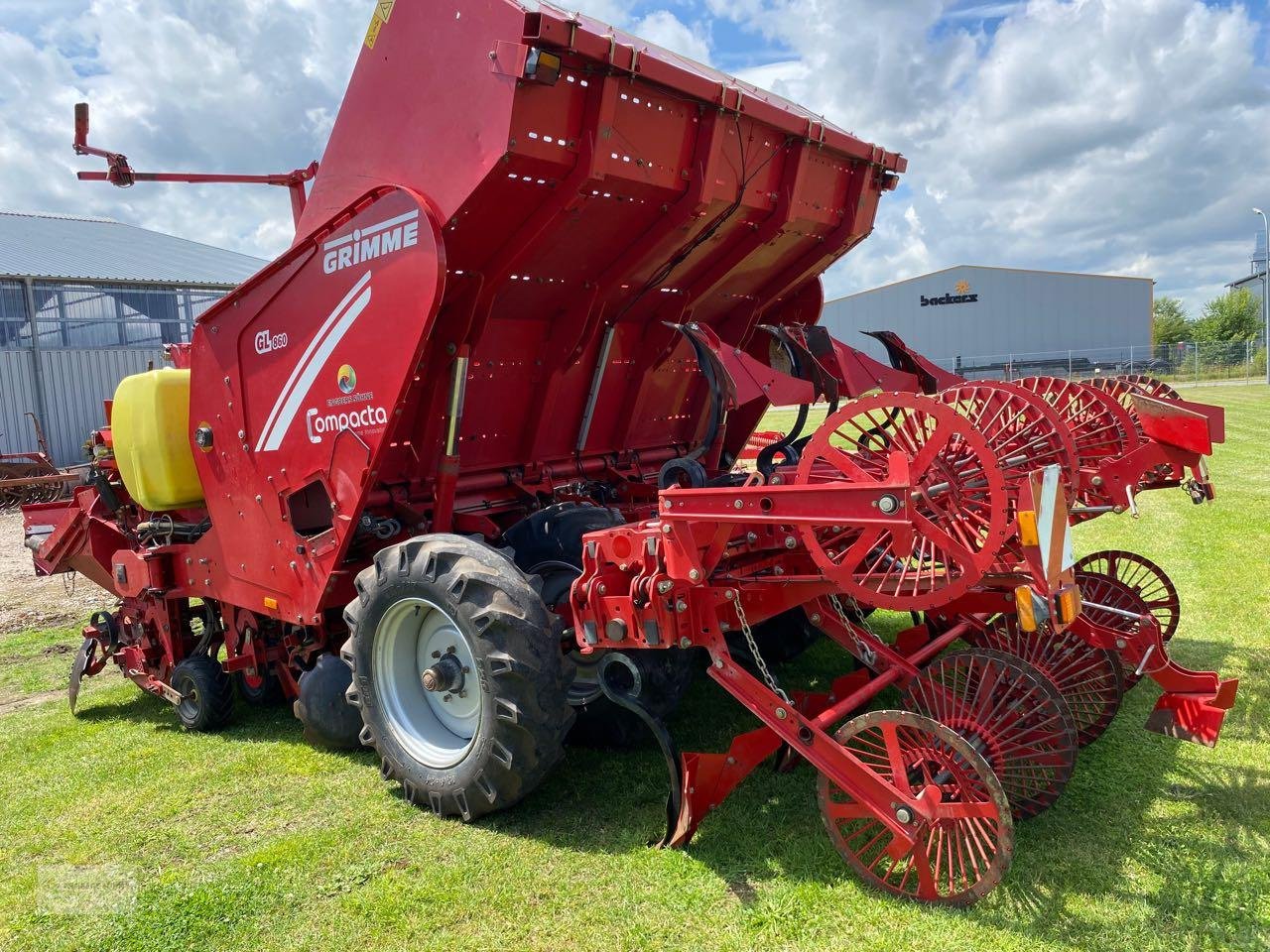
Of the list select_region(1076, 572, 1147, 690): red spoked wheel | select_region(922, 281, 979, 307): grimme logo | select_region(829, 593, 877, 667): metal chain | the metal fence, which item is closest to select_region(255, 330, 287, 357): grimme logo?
select_region(829, 593, 877, 667): metal chain

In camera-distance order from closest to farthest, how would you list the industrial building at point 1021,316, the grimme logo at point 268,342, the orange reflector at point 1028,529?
the orange reflector at point 1028,529
the grimme logo at point 268,342
the industrial building at point 1021,316

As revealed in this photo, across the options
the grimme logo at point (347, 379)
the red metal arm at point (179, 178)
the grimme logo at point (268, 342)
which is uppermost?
the red metal arm at point (179, 178)

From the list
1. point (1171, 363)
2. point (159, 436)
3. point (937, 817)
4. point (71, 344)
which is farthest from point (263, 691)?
point (1171, 363)

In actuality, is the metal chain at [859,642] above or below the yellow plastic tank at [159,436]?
below

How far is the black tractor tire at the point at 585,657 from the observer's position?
4.29 m

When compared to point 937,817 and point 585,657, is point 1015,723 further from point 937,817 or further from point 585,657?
point 585,657

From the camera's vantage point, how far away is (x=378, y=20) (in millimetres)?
4332

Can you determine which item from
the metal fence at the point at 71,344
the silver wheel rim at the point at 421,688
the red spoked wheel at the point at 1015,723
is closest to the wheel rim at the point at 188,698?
the silver wheel rim at the point at 421,688

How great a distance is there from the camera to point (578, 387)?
17.2 feet

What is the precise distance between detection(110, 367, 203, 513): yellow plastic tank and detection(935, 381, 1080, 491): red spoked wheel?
157 inches

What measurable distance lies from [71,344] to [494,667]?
2227 cm

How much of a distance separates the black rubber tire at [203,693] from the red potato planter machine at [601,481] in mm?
31

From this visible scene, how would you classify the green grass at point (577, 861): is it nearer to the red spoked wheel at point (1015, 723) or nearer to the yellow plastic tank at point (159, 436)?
the red spoked wheel at point (1015, 723)

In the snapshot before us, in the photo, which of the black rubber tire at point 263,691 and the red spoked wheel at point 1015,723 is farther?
the black rubber tire at point 263,691
